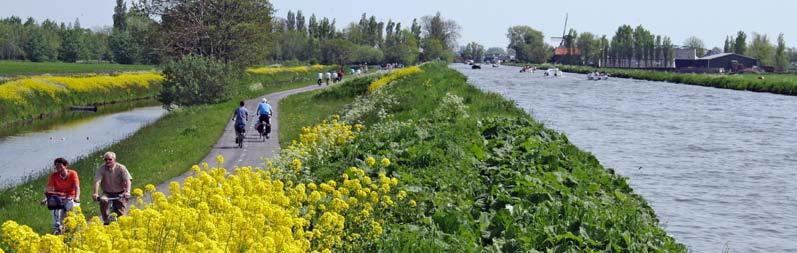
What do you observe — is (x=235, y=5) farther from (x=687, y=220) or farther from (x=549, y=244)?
(x=549, y=244)

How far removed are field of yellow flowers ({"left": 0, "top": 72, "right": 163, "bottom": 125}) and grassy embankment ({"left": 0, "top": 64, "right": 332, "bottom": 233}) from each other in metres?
10.6

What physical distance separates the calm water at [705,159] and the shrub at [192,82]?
21281 millimetres

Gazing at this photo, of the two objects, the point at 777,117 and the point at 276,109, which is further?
the point at 276,109

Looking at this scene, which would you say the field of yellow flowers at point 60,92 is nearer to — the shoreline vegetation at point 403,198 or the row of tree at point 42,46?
the shoreline vegetation at point 403,198

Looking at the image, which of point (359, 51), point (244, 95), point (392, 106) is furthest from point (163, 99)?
point (359, 51)

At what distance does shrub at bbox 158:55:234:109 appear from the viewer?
59.6 metres

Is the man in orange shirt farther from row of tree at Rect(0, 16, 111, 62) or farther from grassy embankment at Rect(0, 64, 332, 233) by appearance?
row of tree at Rect(0, 16, 111, 62)

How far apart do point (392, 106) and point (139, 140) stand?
37.2 ft

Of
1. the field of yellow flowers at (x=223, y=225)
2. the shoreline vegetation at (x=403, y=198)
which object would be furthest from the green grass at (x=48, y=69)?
the field of yellow flowers at (x=223, y=225)

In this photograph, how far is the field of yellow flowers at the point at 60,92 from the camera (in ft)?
185

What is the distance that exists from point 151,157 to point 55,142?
47.1ft

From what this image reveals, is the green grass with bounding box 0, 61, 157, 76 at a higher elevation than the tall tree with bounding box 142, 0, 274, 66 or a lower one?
lower

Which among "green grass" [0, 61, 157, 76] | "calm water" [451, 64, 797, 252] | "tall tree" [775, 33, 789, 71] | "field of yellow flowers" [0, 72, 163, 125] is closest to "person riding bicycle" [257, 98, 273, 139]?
"calm water" [451, 64, 797, 252]

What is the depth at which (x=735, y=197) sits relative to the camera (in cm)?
2641
